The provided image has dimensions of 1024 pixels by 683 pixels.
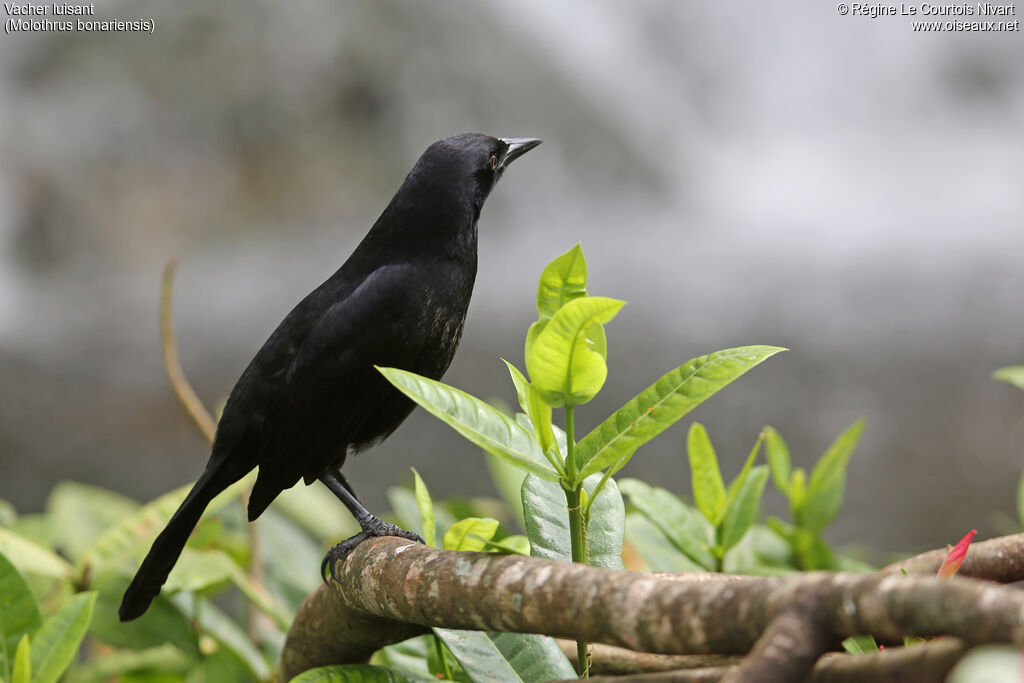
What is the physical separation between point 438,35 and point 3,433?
4.02m

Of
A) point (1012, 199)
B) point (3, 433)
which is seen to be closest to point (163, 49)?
point (3, 433)

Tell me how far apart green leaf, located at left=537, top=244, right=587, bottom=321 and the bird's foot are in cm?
64

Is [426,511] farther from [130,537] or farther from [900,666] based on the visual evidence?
[130,537]

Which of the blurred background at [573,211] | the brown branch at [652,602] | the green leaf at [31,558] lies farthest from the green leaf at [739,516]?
the blurred background at [573,211]

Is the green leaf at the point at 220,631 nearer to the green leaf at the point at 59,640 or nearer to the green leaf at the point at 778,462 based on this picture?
the green leaf at the point at 59,640

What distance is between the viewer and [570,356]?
92cm

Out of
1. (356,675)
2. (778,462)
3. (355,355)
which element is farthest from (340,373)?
(778,462)

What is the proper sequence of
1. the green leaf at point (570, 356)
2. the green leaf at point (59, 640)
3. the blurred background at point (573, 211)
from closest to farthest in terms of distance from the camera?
1. the green leaf at point (570, 356)
2. the green leaf at point (59, 640)
3. the blurred background at point (573, 211)

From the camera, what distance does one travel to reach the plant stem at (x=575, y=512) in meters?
0.96

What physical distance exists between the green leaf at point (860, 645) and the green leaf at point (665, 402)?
0.37m

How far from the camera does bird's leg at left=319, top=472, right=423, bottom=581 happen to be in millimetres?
1518

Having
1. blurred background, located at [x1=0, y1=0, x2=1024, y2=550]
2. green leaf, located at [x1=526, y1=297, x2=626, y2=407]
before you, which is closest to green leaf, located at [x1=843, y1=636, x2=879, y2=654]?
green leaf, located at [x1=526, y1=297, x2=626, y2=407]

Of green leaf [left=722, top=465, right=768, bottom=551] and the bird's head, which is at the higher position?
the bird's head

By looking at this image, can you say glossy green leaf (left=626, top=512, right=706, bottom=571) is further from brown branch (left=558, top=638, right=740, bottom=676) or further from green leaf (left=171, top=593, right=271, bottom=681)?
green leaf (left=171, top=593, right=271, bottom=681)
